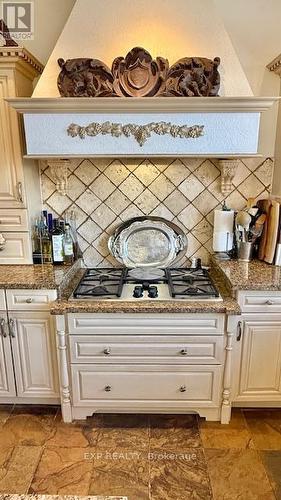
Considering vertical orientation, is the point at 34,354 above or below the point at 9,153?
below

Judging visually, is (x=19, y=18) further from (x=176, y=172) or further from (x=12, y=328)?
(x=12, y=328)

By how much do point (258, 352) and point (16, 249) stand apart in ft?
5.28

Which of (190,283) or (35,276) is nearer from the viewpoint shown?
(35,276)

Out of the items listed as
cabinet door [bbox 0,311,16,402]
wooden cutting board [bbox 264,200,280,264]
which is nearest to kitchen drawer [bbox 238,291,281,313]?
wooden cutting board [bbox 264,200,280,264]

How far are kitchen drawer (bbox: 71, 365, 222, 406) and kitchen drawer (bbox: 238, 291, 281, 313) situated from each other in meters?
0.38

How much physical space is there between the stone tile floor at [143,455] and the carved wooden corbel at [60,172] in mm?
1440

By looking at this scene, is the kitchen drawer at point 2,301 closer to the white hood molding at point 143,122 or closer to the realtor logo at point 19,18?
the white hood molding at point 143,122

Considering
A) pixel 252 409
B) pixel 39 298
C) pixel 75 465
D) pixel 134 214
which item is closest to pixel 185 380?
pixel 252 409

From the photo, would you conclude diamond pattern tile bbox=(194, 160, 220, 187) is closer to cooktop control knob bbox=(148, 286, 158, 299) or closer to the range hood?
the range hood

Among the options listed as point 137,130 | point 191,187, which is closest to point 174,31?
point 137,130

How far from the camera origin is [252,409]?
215 cm

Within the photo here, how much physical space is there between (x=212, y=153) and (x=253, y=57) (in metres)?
0.80

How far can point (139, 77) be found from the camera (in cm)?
190

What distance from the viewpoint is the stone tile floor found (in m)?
1.64
